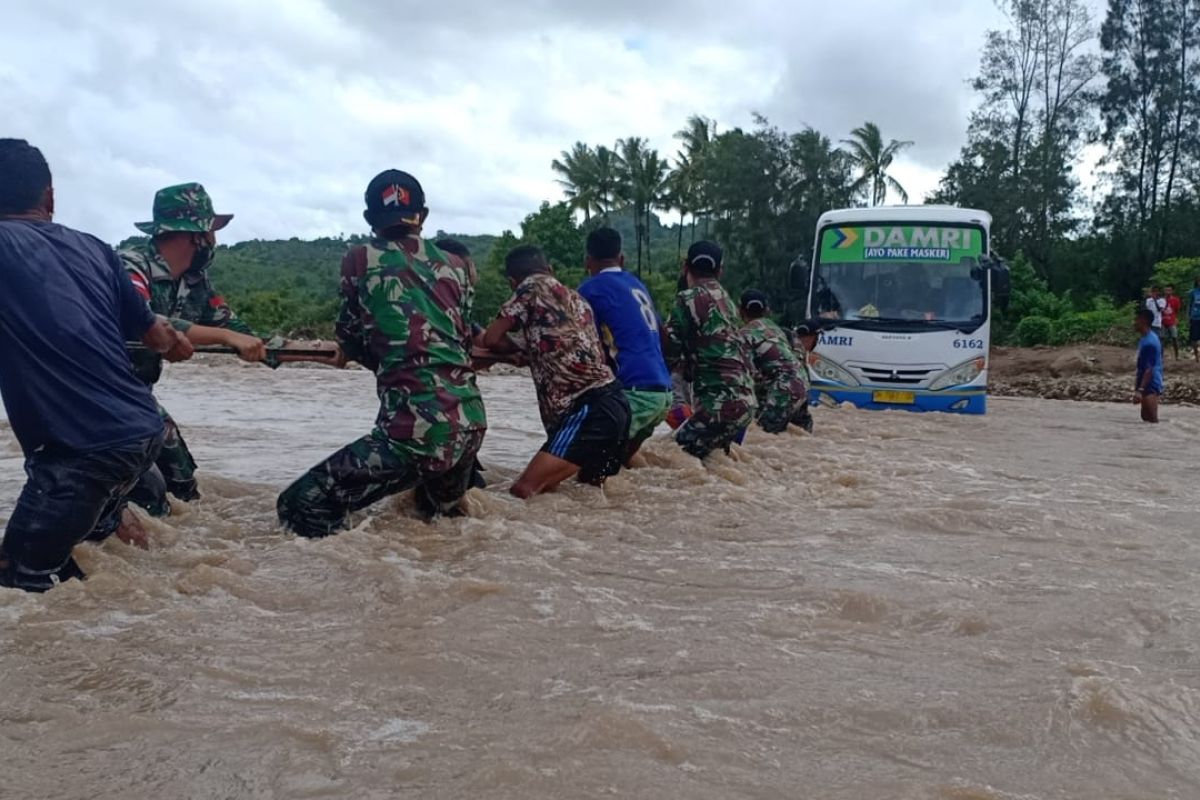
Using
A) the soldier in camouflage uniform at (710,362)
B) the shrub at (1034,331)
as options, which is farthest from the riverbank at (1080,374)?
the soldier in camouflage uniform at (710,362)

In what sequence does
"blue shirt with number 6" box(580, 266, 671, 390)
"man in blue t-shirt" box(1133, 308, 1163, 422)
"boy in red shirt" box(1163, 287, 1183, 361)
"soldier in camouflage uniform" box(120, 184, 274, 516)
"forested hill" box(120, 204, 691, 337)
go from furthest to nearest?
"forested hill" box(120, 204, 691, 337), "boy in red shirt" box(1163, 287, 1183, 361), "man in blue t-shirt" box(1133, 308, 1163, 422), "blue shirt with number 6" box(580, 266, 671, 390), "soldier in camouflage uniform" box(120, 184, 274, 516)

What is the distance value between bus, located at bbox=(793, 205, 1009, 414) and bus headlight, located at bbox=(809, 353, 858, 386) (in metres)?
0.01

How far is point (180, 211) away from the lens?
16.1ft

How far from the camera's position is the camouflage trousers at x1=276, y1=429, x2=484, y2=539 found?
15.3 feet

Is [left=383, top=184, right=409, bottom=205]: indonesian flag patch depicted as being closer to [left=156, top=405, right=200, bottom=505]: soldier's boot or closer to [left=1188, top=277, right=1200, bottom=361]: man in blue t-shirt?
[left=156, top=405, right=200, bottom=505]: soldier's boot

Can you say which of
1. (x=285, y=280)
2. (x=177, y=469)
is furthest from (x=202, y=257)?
(x=285, y=280)

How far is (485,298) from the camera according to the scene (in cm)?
3712

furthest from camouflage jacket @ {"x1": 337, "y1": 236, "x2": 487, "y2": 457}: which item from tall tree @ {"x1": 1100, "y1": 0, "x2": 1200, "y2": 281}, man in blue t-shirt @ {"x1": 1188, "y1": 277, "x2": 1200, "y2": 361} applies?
tall tree @ {"x1": 1100, "y1": 0, "x2": 1200, "y2": 281}

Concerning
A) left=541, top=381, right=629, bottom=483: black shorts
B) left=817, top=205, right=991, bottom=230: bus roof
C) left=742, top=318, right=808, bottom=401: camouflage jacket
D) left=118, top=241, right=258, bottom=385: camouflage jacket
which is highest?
left=817, top=205, right=991, bottom=230: bus roof

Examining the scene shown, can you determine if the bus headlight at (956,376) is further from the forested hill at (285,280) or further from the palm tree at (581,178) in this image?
the palm tree at (581,178)

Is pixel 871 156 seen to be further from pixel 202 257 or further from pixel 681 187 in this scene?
pixel 202 257

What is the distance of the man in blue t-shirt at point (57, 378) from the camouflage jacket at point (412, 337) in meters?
1.18

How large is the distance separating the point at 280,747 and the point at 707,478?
4.41 metres

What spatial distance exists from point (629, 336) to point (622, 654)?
11.4ft
